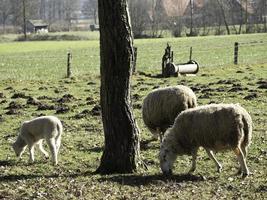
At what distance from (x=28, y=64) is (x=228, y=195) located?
35034 mm

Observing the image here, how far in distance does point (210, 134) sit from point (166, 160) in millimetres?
1012

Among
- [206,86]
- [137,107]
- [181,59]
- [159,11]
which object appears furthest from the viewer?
[159,11]

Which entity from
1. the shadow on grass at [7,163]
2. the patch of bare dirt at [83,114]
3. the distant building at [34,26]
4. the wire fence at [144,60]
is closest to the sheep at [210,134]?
the shadow on grass at [7,163]

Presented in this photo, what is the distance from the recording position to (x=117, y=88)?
978cm

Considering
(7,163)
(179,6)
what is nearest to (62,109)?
(7,163)

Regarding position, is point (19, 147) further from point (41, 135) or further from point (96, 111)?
point (96, 111)

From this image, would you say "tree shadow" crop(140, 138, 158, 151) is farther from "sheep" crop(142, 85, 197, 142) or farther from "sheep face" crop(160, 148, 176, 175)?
"sheep face" crop(160, 148, 176, 175)

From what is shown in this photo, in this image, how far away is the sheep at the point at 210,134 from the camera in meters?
9.55

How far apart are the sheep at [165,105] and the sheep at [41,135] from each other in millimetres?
2439

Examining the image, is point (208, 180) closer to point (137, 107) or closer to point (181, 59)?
point (137, 107)

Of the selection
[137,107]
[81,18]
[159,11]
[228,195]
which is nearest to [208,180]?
[228,195]

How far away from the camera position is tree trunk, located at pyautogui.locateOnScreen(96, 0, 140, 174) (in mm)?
9523

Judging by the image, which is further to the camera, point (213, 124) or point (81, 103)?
point (81, 103)

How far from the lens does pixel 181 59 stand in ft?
137
